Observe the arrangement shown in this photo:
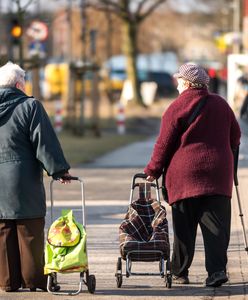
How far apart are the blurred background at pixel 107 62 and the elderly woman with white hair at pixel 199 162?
7865mm

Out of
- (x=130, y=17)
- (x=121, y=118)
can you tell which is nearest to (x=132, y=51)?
(x=130, y=17)

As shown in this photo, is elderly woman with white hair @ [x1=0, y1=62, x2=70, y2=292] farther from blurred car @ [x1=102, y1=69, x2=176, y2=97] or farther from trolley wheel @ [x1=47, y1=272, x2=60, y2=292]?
blurred car @ [x1=102, y1=69, x2=176, y2=97]

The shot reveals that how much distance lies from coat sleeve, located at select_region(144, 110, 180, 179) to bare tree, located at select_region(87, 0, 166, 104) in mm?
30804

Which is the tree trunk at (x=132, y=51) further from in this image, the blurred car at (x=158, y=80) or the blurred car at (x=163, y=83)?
the blurred car at (x=163, y=83)

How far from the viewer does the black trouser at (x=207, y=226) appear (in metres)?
8.57

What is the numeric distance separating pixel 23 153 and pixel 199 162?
131 centimetres

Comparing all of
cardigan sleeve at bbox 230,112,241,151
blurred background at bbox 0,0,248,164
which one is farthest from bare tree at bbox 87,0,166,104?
cardigan sleeve at bbox 230,112,241,151

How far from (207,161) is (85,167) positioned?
11841mm

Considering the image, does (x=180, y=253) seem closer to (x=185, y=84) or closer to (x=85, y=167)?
(x=185, y=84)

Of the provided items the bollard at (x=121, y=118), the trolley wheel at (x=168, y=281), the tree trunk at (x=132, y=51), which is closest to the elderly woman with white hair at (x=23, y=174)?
the trolley wheel at (x=168, y=281)

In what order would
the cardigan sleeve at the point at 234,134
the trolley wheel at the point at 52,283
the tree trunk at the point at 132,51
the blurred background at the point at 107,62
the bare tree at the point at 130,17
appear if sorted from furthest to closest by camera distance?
the tree trunk at the point at 132,51, the bare tree at the point at 130,17, the blurred background at the point at 107,62, the cardigan sleeve at the point at 234,134, the trolley wheel at the point at 52,283

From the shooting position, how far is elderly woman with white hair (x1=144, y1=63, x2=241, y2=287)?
8.48m

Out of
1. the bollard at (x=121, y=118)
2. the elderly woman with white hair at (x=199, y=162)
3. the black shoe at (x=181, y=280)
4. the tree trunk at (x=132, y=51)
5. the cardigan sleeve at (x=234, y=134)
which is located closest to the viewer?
the elderly woman with white hair at (x=199, y=162)

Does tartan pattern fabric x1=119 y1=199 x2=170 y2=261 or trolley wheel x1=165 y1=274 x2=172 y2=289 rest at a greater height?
tartan pattern fabric x1=119 y1=199 x2=170 y2=261
